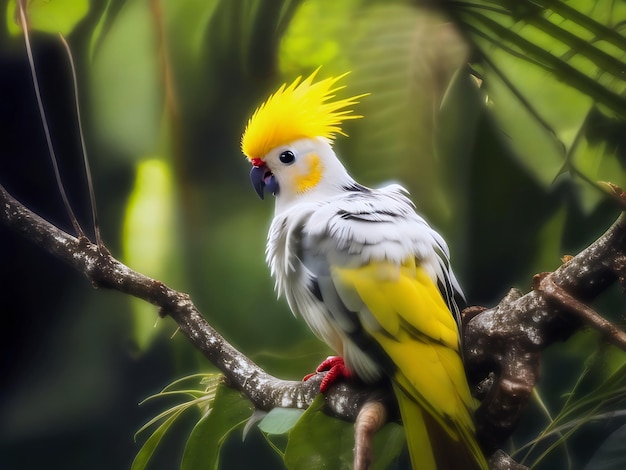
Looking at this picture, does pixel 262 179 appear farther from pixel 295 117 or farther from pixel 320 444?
pixel 320 444

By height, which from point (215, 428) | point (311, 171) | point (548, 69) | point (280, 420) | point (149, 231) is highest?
point (548, 69)

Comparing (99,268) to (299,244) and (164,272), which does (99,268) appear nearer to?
(164,272)

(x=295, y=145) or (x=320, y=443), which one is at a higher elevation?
(x=295, y=145)

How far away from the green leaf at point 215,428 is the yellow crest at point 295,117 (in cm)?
52

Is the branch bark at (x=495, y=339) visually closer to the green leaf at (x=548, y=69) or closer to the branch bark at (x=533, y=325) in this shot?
the branch bark at (x=533, y=325)

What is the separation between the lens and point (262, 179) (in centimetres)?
148

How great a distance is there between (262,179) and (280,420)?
19.6 inches

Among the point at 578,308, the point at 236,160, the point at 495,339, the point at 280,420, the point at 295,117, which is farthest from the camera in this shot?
the point at 236,160

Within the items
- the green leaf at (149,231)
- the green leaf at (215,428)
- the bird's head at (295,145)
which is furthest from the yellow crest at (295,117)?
the green leaf at (215,428)

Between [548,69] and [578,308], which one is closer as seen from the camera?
[578,308]

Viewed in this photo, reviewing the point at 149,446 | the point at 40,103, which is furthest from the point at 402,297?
the point at 40,103

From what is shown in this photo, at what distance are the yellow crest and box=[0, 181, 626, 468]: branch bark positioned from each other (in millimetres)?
389

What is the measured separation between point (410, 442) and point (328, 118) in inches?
27.0

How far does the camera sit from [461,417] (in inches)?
46.1
